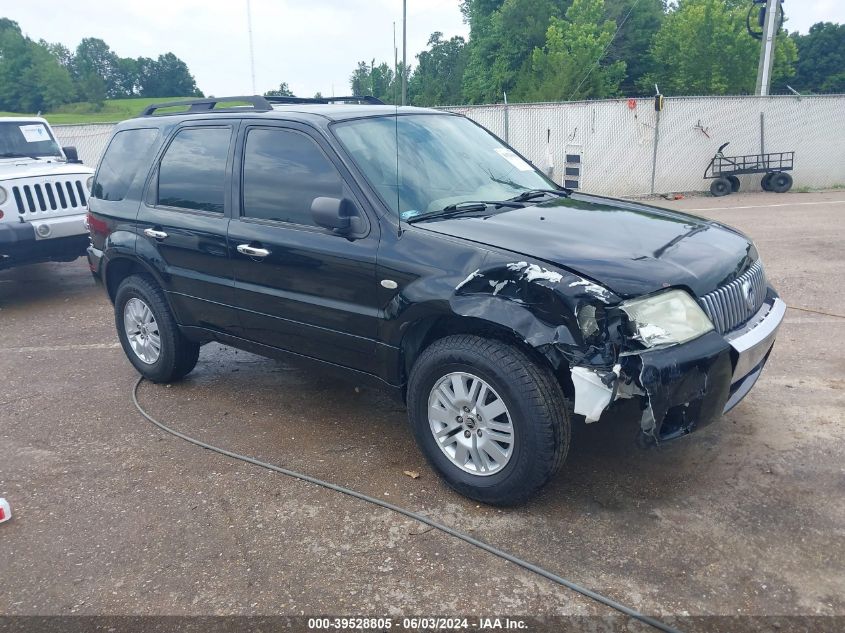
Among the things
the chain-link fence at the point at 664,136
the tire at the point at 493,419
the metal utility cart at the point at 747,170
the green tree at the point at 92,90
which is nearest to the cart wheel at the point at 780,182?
the metal utility cart at the point at 747,170

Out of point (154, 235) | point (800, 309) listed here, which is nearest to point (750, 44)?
point (800, 309)

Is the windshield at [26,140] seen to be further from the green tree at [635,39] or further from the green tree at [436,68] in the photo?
the green tree at [635,39]

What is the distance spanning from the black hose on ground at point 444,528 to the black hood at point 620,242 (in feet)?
4.02

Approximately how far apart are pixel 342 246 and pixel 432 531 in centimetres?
154

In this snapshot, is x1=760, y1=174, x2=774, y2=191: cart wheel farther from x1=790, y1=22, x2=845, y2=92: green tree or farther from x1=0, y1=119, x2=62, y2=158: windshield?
x1=790, y1=22, x2=845, y2=92: green tree

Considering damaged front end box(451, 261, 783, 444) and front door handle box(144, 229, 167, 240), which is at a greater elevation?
front door handle box(144, 229, 167, 240)

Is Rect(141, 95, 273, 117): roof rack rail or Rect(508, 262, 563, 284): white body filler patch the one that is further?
Rect(141, 95, 273, 117): roof rack rail

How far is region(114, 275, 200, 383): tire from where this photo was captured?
4.97m

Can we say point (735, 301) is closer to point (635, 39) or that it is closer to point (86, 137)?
point (86, 137)

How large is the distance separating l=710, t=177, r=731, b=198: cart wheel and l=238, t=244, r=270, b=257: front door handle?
47.6 ft

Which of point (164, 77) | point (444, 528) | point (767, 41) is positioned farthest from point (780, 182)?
point (164, 77)

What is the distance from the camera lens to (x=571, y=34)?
122ft

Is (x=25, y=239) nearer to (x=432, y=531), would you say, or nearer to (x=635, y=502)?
(x=432, y=531)

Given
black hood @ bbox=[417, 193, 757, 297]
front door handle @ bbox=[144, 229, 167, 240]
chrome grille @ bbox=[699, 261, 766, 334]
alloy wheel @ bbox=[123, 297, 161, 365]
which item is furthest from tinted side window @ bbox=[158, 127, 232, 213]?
chrome grille @ bbox=[699, 261, 766, 334]
